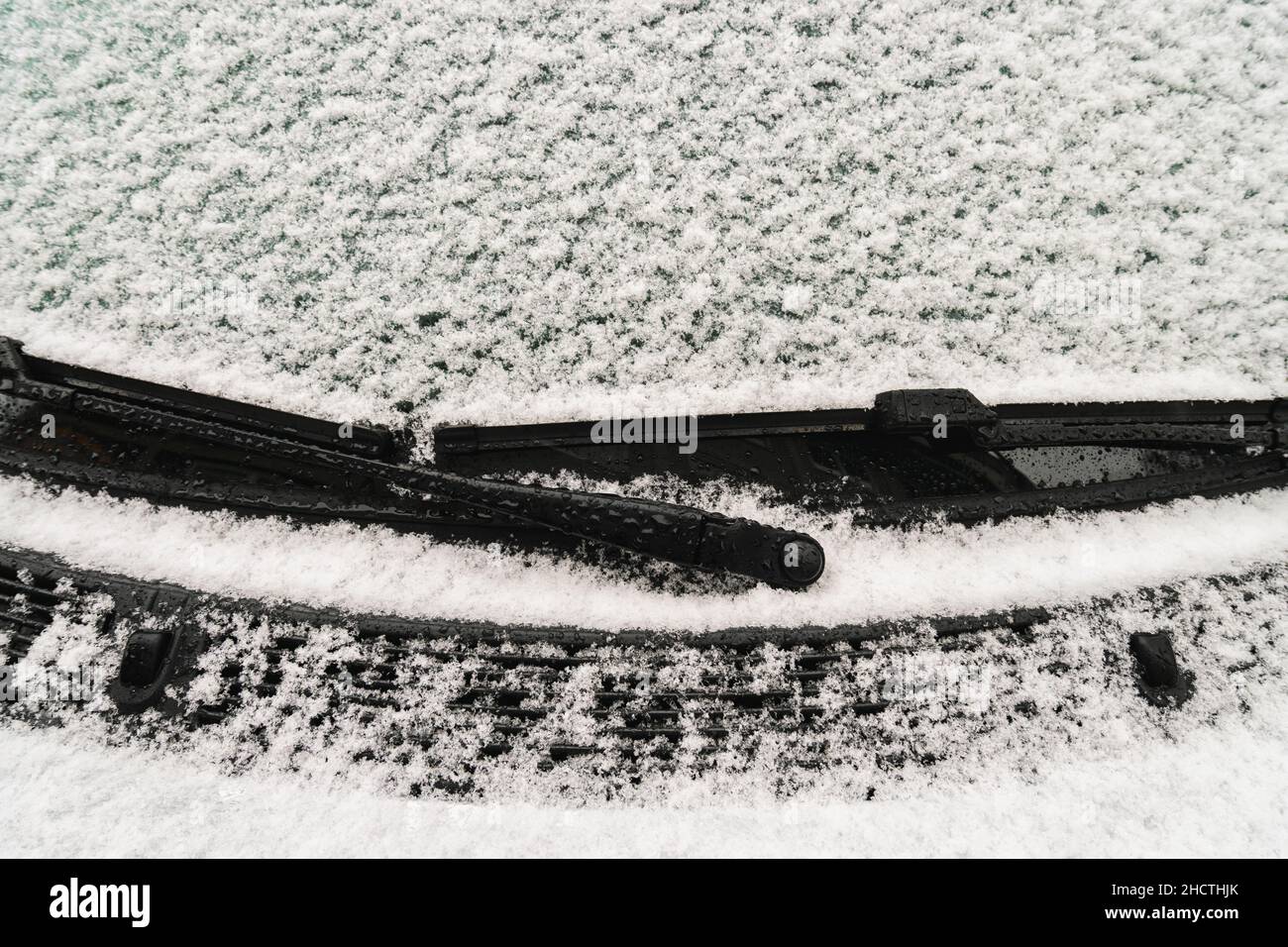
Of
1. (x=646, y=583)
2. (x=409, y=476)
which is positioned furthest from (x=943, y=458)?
(x=409, y=476)

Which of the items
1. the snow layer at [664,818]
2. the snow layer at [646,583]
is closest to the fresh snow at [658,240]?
the snow layer at [646,583]

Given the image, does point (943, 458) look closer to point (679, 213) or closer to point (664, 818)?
point (679, 213)

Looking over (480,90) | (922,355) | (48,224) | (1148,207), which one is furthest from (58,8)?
(1148,207)

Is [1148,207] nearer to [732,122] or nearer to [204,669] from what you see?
[732,122]

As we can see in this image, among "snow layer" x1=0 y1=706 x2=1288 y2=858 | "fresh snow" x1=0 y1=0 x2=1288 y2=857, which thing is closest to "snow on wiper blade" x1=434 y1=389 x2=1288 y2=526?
"fresh snow" x1=0 y1=0 x2=1288 y2=857
